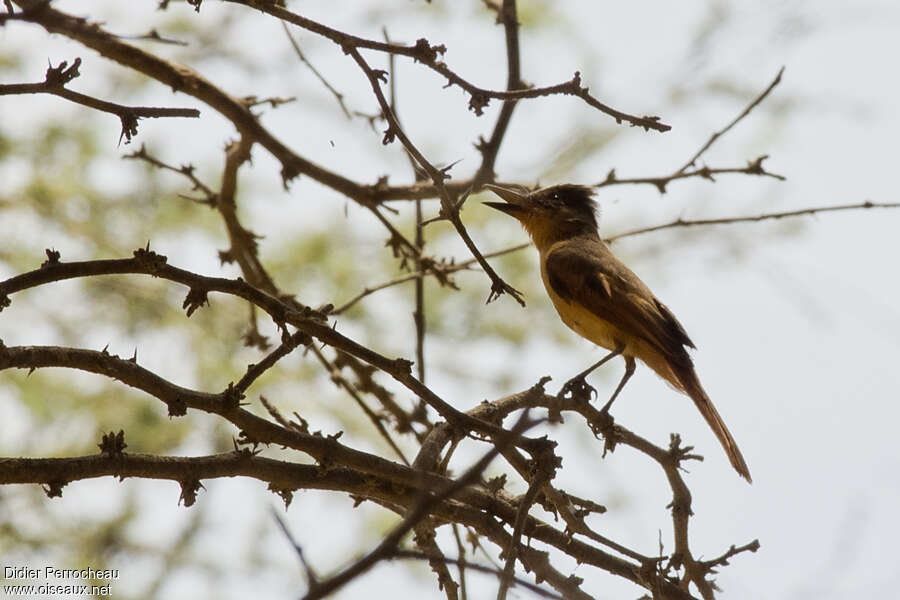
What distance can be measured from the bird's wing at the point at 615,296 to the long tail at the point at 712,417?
0.43 ft

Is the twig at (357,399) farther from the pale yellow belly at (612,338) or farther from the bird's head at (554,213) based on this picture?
the bird's head at (554,213)

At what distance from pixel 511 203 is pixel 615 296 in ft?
3.15

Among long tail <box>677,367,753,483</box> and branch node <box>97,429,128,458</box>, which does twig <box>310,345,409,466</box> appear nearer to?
long tail <box>677,367,753,483</box>

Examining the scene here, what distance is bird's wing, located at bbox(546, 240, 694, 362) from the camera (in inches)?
218

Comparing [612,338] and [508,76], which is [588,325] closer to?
[612,338]

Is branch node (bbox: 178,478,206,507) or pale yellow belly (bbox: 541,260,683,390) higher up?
pale yellow belly (bbox: 541,260,683,390)

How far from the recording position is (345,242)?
26.7ft

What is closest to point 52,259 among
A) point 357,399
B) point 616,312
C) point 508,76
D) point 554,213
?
point 357,399

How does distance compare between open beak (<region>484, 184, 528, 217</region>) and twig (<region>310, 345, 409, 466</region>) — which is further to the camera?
open beak (<region>484, 184, 528, 217</region>)

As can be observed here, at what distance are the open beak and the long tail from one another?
54.8 inches

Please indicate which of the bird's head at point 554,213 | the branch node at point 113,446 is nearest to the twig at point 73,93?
the branch node at point 113,446

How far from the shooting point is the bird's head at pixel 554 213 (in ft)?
21.6

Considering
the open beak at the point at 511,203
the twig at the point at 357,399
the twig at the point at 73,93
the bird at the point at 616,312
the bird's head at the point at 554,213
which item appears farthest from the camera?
the bird's head at the point at 554,213

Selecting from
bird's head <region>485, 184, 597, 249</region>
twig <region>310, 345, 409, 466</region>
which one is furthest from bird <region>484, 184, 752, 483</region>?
twig <region>310, 345, 409, 466</region>
